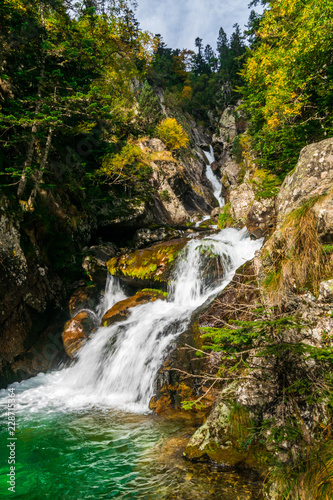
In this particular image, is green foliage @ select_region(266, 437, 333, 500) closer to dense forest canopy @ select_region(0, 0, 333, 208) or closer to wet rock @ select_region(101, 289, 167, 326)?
wet rock @ select_region(101, 289, 167, 326)

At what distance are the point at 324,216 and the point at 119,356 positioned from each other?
268 inches

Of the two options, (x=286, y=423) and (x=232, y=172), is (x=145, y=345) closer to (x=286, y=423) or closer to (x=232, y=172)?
(x=286, y=423)

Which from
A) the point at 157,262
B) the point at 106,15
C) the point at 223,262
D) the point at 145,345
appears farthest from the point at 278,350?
the point at 106,15

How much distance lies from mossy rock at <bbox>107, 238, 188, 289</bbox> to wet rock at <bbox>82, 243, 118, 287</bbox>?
650 mm

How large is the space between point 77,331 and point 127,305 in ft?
7.21

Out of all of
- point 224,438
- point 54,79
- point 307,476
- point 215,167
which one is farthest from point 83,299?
point 215,167

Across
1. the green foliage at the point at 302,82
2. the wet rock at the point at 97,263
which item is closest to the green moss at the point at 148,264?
the wet rock at the point at 97,263

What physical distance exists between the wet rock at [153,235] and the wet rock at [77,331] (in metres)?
6.18

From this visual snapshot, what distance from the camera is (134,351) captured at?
7809 mm

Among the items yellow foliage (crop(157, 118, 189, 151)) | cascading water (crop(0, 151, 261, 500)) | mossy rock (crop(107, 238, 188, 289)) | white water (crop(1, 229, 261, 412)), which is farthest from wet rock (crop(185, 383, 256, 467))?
yellow foliage (crop(157, 118, 189, 151))

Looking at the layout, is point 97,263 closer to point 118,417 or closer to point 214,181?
point 118,417

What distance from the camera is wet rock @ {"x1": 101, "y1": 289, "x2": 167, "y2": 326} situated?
1015 centimetres

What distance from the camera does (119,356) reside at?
26.2 feet

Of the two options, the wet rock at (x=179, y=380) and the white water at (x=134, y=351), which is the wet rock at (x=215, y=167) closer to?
the white water at (x=134, y=351)
